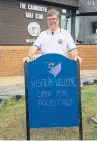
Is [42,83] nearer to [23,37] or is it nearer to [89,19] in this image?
[23,37]

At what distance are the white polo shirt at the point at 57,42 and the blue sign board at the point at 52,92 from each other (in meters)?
0.38

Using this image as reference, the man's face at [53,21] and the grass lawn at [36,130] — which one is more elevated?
the man's face at [53,21]

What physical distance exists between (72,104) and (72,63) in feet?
1.89

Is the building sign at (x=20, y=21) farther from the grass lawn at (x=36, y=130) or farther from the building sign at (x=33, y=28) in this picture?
the grass lawn at (x=36, y=130)

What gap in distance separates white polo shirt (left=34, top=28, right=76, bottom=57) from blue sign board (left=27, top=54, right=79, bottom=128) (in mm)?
380

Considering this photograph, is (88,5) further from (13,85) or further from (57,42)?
(57,42)

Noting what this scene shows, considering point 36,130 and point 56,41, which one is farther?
point 36,130

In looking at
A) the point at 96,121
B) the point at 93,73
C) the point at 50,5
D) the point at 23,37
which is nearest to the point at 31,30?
the point at 23,37

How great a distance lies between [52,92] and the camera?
553cm

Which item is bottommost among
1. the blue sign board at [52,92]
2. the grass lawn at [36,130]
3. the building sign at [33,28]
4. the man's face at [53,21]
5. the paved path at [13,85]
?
the paved path at [13,85]

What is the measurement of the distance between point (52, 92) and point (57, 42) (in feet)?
2.51

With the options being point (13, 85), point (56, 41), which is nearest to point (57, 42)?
point (56, 41)

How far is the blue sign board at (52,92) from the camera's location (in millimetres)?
5453

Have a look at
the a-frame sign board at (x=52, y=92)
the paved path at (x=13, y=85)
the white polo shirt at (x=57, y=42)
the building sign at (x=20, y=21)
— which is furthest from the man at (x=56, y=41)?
the building sign at (x=20, y=21)
